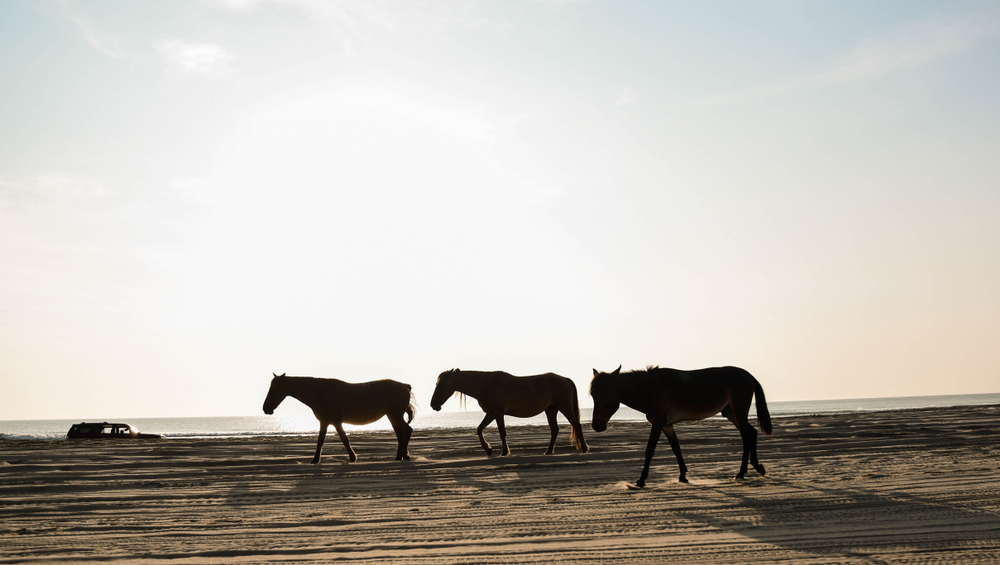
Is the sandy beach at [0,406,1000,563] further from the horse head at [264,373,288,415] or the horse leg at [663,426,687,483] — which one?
the horse head at [264,373,288,415]

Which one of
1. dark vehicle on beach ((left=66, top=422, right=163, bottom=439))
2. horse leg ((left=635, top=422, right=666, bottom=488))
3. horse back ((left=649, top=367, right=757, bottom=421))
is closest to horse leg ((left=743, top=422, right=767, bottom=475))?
horse back ((left=649, top=367, right=757, bottom=421))

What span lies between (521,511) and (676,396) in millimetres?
3575

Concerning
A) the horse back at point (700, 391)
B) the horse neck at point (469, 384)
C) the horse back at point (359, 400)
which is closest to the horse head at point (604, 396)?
the horse back at point (700, 391)

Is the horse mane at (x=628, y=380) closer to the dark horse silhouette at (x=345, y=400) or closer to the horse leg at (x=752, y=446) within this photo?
the horse leg at (x=752, y=446)

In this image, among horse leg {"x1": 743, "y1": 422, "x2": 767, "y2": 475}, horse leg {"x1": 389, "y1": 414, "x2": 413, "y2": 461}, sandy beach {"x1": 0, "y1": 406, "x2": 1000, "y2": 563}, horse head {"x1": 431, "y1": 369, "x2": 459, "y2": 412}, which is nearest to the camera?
sandy beach {"x1": 0, "y1": 406, "x2": 1000, "y2": 563}

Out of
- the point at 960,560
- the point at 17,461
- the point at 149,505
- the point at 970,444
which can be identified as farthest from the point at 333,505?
the point at 970,444

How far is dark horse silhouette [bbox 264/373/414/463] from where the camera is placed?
1520 centimetres

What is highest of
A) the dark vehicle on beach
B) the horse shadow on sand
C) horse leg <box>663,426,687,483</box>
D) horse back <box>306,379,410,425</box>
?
horse back <box>306,379,410,425</box>

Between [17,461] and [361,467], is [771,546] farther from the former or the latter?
[17,461]

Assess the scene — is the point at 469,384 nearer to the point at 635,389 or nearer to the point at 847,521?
the point at 635,389

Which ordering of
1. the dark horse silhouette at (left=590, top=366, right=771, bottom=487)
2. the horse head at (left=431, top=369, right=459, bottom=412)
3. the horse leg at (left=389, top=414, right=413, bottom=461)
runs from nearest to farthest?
the dark horse silhouette at (left=590, top=366, right=771, bottom=487)
the horse leg at (left=389, top=414, right=413, bottom=461)
the horse head at (left=431, top=369, right=459, bottom=412)

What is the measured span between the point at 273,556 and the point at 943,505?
7.04m

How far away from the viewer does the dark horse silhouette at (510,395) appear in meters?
15.8

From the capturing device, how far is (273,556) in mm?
5582
